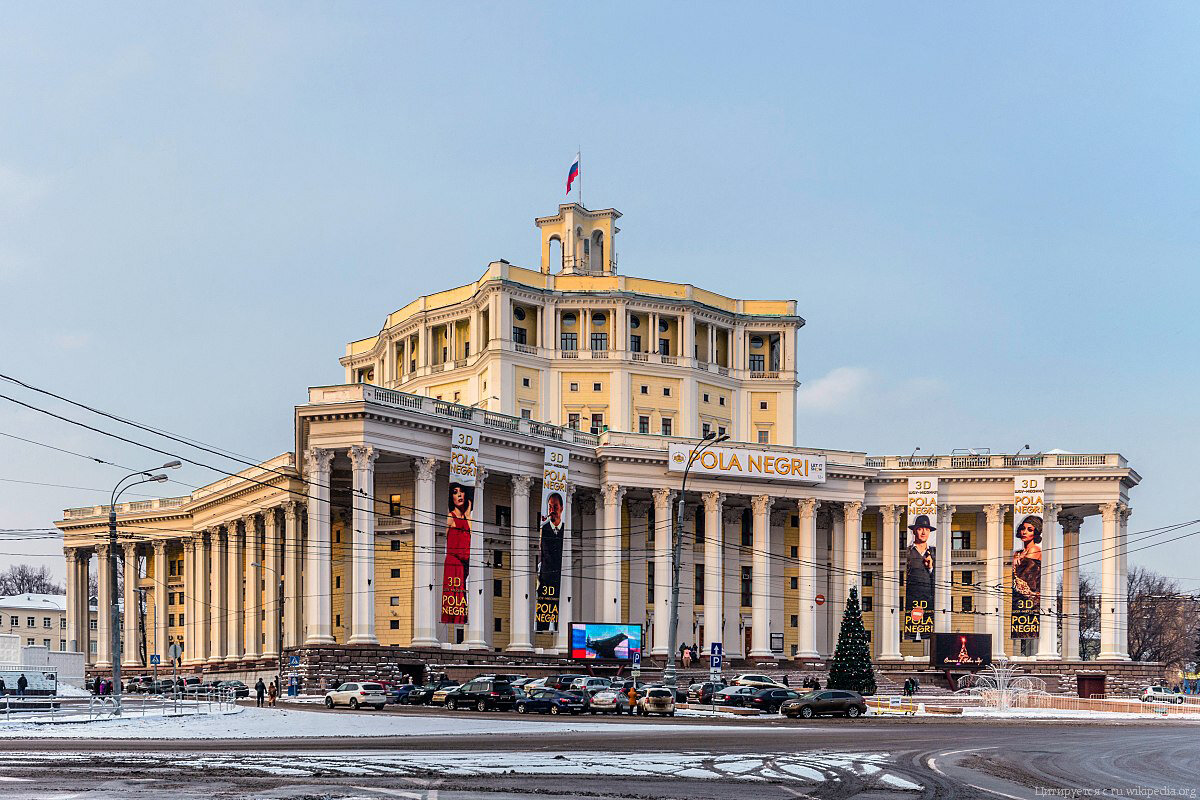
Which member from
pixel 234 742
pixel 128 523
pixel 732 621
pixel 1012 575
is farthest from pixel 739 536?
pixel 234 742

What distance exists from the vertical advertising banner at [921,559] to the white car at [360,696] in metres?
52.9

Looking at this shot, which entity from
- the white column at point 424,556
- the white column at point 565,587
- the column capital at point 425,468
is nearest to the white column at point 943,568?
the white column at point 565,587

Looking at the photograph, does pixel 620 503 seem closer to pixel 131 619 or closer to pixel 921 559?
pixel 921 559

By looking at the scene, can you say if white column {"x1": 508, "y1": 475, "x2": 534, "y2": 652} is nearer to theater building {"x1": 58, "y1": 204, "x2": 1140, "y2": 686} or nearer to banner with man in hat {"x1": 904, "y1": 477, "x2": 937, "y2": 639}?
theater building {"x1": 58, "y1": 204, "x2": 1140, "y2": 686}

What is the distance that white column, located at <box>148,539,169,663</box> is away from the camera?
426 feet

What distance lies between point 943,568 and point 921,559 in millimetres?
3460

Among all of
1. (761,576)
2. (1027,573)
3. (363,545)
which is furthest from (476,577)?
(1027,573)

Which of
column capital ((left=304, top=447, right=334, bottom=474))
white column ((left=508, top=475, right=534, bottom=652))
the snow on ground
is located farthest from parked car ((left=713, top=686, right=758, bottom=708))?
column capital ((left=304, top=447, right=334, bottom=474))

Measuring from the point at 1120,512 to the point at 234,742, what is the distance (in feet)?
279

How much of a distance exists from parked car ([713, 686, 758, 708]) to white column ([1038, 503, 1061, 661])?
4158 centimetres

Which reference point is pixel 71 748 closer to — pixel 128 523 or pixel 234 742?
pixel 234 742

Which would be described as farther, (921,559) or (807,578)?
→ (807,578)

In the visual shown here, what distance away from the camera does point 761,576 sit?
348 ft

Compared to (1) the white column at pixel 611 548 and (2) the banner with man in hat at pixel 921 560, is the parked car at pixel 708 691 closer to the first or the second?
(1) the white column at pixel 611 548
